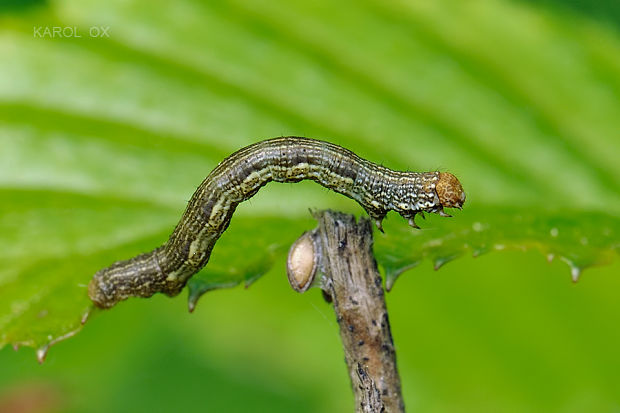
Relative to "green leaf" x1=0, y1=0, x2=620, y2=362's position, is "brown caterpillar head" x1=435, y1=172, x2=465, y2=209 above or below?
below

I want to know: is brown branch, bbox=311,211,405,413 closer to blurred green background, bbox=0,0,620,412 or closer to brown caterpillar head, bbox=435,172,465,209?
brown caterpillar head, bbox=435,172,465,209

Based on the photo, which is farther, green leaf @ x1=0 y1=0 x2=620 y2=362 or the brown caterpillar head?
green leaf @ x1=0 y1=0 x2=620 y2=362

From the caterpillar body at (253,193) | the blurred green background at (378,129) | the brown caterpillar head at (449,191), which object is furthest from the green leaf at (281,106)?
the brown caterpillar head at (449,191)

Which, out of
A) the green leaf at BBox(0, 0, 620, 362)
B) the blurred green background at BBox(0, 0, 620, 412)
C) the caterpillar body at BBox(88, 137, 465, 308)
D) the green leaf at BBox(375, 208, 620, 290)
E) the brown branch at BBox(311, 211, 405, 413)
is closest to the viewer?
the brown branch at BBox(311, 211, 405, 413)

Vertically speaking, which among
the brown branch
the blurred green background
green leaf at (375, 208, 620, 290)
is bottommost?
the brown branch

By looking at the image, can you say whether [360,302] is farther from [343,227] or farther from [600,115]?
[600,115]

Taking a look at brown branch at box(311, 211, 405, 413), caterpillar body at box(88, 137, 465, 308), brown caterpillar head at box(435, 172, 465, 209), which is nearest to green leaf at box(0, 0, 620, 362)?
caterpillar body at box(88, 137, 465, 308)

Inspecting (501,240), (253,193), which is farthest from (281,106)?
(501,240)
